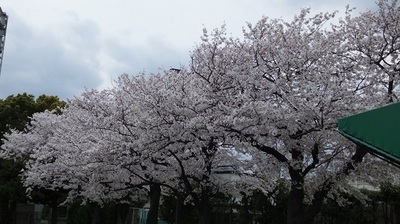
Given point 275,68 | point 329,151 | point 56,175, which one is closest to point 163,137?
point 275,68

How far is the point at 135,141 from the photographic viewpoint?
44.3ft

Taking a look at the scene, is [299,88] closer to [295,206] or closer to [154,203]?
[295,206]

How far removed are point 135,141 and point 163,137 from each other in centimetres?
88

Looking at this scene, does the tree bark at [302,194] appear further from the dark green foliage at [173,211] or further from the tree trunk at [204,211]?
the dark green foliage at [173,211]

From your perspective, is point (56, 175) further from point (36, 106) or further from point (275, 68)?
point (36, 106)

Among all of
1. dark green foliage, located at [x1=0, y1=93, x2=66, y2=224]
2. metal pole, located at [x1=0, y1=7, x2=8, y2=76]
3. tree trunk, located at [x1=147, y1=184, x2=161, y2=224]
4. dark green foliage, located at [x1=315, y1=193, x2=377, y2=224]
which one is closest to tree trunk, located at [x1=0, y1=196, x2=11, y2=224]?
dark green foliage, located at [x1=0, y1=93, x2=66, y2=224]

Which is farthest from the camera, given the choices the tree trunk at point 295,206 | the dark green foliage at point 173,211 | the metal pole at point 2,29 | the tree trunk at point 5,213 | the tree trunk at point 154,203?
the metal pole at point 2,29

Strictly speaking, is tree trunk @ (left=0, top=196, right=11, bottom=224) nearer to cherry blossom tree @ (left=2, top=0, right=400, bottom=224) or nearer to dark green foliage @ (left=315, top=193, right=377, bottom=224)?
cherry blossom tree @ (left=2, top=0, right=400, bottom=224)

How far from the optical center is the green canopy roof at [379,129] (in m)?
5.46

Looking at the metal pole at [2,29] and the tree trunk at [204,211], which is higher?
the metal pole at [2,29]

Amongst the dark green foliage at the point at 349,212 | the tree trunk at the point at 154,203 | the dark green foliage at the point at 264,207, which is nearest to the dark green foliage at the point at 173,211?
the tree trunk at the point at 154,203

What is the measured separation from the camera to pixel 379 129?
568 cm

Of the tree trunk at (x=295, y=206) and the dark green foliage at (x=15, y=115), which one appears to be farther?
the dark green foliage at (x=15, y=115)

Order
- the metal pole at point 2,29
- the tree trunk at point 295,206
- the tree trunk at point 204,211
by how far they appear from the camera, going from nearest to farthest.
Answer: the tree trunk at point 295,206 → the tree trunk at point 204,211 → the metal pole at point 2,29
